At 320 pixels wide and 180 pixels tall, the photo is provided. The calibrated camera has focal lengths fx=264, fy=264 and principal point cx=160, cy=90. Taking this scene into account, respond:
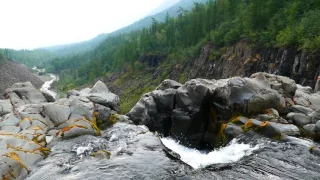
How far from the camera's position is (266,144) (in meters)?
27.5

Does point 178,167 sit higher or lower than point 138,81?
higher

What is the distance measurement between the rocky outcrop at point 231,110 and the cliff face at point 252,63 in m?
11.1

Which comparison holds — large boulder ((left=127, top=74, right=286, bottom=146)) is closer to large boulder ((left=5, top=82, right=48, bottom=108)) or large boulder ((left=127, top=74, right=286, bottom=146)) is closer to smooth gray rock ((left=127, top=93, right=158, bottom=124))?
smooth gray rock ((left=127, top=93, right=158, bottom=124))

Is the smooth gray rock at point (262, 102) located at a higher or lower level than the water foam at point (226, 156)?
higher

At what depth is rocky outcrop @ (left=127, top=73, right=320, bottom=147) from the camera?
3169 cm

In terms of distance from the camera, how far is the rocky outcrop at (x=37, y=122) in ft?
77.1

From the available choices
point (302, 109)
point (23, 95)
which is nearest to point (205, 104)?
point (302, 109)

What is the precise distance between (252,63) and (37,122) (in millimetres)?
62151

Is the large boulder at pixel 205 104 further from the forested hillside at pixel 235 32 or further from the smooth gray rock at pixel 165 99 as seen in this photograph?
the forested hillside at pixel 235 32

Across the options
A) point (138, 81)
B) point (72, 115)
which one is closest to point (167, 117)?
point (72, 115)

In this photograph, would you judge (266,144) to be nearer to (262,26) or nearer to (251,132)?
(251,132)

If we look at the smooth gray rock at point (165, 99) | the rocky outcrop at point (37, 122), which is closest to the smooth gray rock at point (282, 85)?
the smooth gray rock at point (165, 99)

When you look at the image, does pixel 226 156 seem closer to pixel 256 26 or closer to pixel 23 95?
pixel 23 95

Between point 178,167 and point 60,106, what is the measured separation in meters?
19.8
